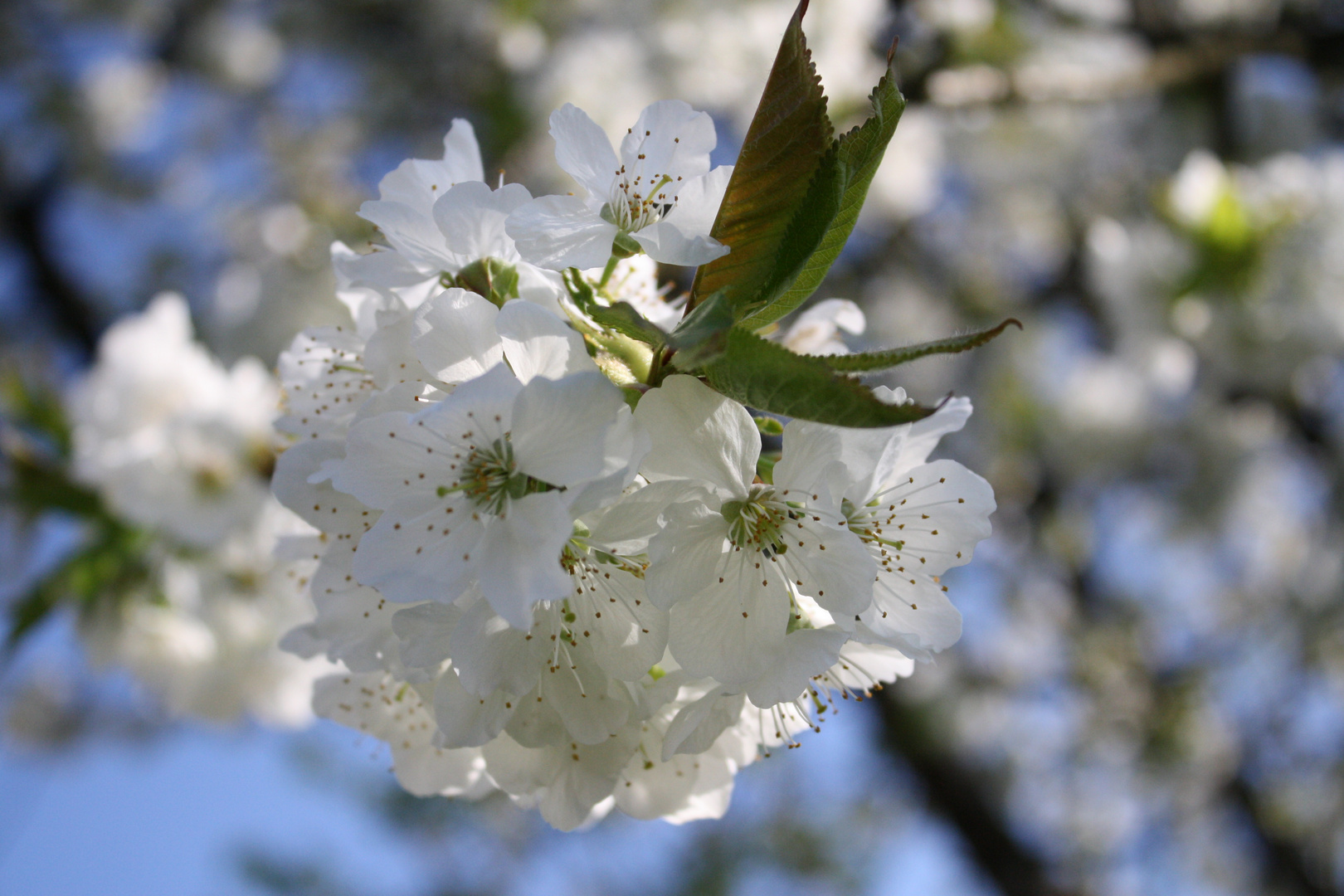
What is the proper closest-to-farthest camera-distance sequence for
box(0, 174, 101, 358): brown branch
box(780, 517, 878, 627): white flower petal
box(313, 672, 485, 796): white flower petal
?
box(780, 517, 878, 627): white flower petal
box(313, 672, 485, 796): white flower petal
box(0, 174, 101, 358): brown branch

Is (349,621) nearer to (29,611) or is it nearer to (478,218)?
(478,218)

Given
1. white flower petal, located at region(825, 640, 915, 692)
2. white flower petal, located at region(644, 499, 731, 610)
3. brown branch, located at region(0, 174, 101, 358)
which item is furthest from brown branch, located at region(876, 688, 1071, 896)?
brown branch, located at region(0, 174, 101, 358)

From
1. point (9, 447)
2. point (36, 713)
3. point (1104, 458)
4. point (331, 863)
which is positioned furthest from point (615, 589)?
point (36, 713)

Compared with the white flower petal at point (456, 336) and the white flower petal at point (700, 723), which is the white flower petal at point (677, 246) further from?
the white flower petal at point (700, 723)

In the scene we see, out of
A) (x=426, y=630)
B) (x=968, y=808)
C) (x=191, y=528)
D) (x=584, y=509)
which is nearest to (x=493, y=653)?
(x=426, y=630)

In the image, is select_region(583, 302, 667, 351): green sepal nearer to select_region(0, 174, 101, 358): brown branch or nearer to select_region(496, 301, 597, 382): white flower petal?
select_region(496, 301, 597, 382): white flower petal

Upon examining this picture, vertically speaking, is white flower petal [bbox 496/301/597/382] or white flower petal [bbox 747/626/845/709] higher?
white flower petal [bbox 496/301/597/382]

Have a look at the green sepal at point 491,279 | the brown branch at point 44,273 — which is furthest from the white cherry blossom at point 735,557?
the brown branch at point 44,273
